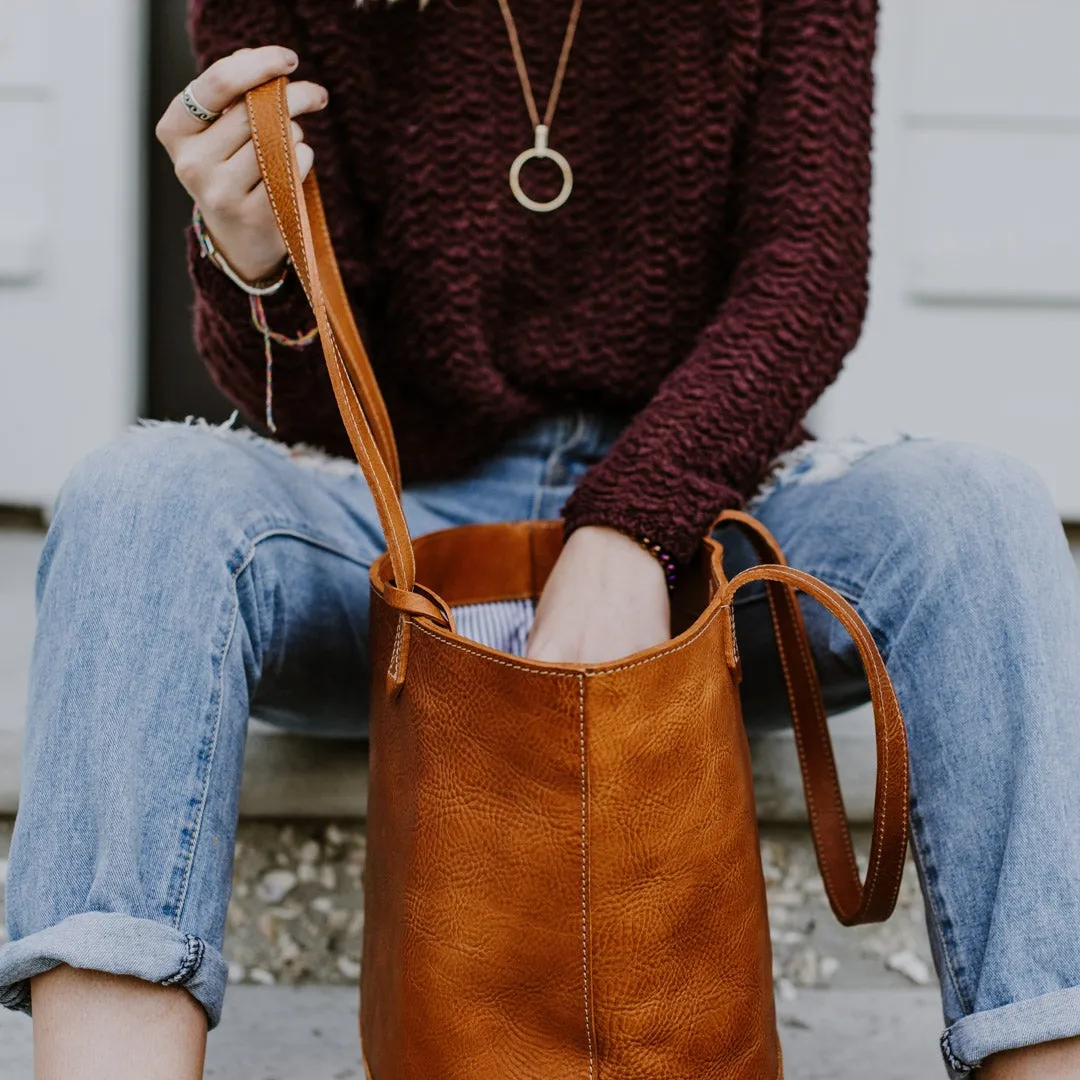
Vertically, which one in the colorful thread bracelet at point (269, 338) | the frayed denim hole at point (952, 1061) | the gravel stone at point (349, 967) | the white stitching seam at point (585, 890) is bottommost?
the gravel stone at point (349, 967)

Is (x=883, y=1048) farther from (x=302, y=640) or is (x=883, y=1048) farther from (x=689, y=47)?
(x=689, y=47)

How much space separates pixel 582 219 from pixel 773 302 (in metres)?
0.19

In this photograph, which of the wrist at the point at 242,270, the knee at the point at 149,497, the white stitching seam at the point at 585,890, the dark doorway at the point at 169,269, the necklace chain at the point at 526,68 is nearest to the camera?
the white stitching seam at the point at 585,890

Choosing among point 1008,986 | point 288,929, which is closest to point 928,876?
point 1008,986

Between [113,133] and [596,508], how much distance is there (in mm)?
1173

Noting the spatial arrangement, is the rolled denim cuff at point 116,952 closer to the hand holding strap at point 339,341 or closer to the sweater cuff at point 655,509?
the hand holding strap at point 339,341

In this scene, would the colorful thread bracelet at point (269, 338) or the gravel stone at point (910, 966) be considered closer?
the colorful thread bracelet at point (269, 338)

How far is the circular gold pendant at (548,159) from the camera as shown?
0.90 meters

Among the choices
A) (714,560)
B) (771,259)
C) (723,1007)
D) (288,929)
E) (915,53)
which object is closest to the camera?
(723,1007)

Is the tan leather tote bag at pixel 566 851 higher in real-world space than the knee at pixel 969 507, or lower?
lower

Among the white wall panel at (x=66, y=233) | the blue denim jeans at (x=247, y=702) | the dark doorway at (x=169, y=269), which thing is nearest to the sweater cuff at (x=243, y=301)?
the blue denim jeans at (x=247, y=702)

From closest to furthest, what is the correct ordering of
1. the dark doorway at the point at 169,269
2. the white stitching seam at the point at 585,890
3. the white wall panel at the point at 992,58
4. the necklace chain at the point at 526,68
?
the white stitching seam at the point at 585,890 < the necklace chain at the point at 526,68 < the white wall panel at the point at 992,58 < the dark doorway at the point at 169,269

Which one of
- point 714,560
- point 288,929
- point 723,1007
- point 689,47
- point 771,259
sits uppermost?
point 689,47

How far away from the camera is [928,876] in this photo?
0.65m
